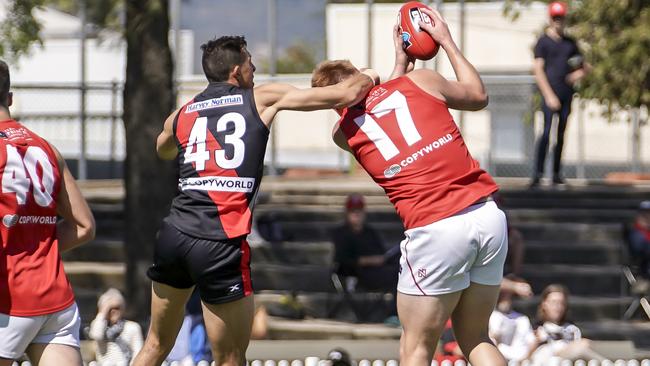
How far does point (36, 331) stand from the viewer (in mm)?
5598

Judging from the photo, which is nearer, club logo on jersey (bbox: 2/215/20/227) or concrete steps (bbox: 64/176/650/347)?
club logo on jersey (bbox: 2/215/20/227)

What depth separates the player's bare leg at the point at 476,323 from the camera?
6.17m

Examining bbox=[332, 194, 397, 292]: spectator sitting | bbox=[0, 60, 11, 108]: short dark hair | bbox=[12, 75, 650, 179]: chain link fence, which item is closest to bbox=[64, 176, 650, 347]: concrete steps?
bbox=[332, 194, 397, 292]: spectator sitting

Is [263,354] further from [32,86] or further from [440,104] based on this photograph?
[32,86]

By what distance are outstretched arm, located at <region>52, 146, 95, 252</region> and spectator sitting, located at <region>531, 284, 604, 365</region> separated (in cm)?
507

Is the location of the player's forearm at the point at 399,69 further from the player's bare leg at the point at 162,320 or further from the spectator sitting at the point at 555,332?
the spectator sitting at the point at 555,332

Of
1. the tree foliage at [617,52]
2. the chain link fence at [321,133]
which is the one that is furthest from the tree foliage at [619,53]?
the chain link fence at [321,133]

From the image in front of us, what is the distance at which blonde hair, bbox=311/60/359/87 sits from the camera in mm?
6418

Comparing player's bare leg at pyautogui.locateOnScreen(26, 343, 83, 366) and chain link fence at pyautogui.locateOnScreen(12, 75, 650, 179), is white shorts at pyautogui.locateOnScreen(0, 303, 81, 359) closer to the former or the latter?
player's bare leg at pyautogui.locateOnScreen(26, 343, 83, 366)

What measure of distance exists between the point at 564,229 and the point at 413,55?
7893 mm

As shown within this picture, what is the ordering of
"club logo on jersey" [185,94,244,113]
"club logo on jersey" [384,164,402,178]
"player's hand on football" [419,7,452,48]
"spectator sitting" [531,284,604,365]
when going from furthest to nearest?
"spectator sitting" [531,284,604,365] → "club logo on jersey" [185,94,244,113] → "player's hand on football" [419,7,452,48] → "club logo on jersey" [384,164,402,178]

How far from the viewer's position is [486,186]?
6.17m

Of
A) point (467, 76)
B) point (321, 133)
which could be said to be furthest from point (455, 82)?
point (321, 133)

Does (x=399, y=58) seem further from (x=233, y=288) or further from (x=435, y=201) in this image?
(x=233, y=288)
